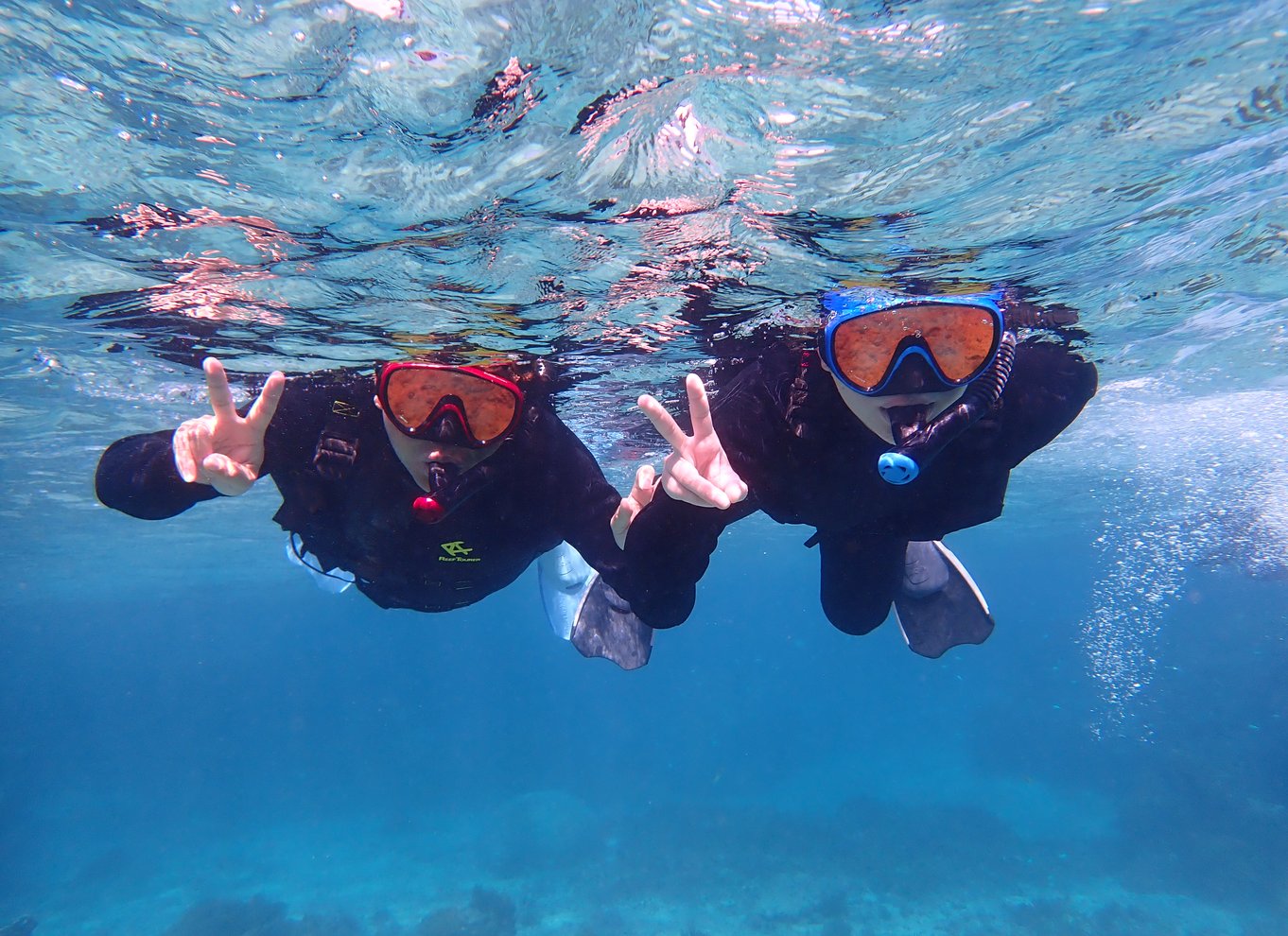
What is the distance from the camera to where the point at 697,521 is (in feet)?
15.8

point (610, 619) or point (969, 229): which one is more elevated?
point (969, 229)

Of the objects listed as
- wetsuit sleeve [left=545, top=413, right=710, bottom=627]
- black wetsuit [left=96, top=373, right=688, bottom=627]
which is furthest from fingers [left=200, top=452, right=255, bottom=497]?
wetsuit sleeve [left=545, top=413, right=710, bottom=627]

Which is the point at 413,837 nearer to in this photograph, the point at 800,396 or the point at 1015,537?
the point at 800,396

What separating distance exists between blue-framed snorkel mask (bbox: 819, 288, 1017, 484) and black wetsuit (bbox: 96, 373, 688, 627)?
2403mm

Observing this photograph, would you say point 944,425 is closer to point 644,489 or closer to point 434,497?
point 644,489

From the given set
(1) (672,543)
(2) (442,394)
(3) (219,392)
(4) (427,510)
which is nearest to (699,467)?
(1) (672,543)

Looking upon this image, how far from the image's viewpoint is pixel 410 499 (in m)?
6.05

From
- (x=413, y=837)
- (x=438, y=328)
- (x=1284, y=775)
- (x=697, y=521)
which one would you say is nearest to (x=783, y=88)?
(x=697, y=521)

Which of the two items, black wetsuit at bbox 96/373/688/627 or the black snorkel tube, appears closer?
the black snorkel tube

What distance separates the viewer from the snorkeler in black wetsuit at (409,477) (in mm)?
5148

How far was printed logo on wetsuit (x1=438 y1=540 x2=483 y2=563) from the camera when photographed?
6227 mm

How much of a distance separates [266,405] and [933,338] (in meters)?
4.86

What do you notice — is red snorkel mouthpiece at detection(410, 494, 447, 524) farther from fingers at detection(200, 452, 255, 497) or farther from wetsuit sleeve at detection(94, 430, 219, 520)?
wetsuit sleeve at detection(94, 430, 219, 520)

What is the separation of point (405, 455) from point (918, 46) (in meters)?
4.95
